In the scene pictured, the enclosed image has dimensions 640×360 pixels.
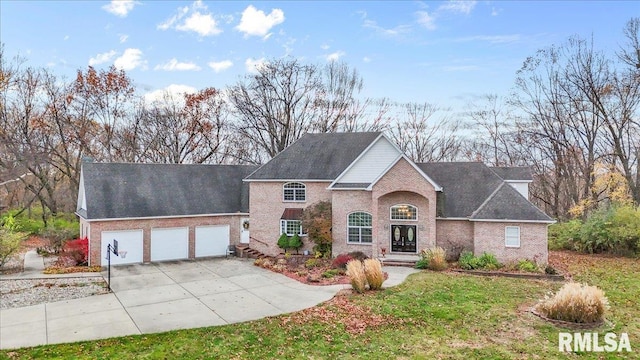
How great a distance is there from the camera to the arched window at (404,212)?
22.3 m

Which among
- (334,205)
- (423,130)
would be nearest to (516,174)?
(334,205)

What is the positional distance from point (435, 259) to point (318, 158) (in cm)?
1005

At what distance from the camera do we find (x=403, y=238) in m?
22.6

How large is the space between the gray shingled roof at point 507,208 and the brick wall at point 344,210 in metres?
6.16

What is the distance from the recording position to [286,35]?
80.1 ft

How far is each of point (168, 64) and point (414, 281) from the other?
22.9m

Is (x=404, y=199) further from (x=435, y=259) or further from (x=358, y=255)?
(x=358, y=255)

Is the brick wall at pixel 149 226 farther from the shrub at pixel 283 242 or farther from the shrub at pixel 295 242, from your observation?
the shrub at pixel 295 242

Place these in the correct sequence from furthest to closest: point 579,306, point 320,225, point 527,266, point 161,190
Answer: point 161,190, point 320,225, point 527,266, point 579,306

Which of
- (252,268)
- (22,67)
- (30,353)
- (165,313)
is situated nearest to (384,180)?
(252,268)

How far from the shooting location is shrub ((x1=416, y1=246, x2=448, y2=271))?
19.8 m

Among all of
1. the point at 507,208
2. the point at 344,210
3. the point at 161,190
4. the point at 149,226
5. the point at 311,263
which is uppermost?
the point at 161,190

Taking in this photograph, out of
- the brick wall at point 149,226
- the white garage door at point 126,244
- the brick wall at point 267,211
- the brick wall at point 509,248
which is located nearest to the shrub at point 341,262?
the brick wall at point 267,211

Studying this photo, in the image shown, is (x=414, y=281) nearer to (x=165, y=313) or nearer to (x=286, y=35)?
(x=165, y=313)
